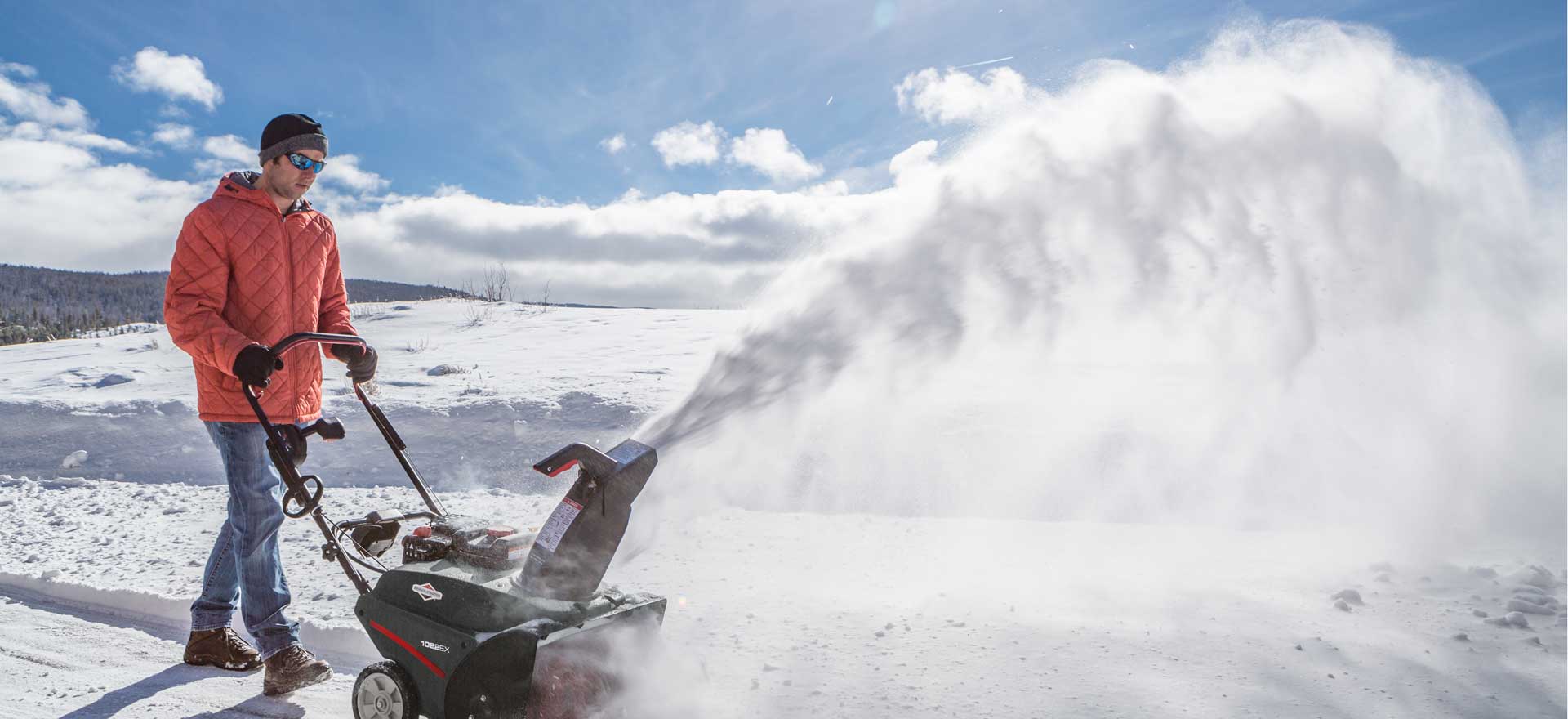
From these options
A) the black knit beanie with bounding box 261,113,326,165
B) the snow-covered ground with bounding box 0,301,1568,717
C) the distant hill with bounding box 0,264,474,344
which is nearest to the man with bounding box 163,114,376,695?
the black knit beanie with bounding box 261,113,326,165

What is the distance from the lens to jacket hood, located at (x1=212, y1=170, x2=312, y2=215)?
2.89 metres

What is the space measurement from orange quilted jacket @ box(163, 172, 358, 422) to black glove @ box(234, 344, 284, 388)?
0.27 ft

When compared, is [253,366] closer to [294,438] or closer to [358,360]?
[294,438]

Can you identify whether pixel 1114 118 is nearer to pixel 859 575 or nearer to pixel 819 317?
pixel 819 317

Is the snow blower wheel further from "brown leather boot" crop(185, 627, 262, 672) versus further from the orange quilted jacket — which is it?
the orange quilted jacket

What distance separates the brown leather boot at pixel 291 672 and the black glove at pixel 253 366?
101cm

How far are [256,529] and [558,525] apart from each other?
139 cm

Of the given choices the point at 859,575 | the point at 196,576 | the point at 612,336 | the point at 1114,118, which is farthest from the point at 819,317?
the point at 612,336

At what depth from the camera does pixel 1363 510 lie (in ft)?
16.1

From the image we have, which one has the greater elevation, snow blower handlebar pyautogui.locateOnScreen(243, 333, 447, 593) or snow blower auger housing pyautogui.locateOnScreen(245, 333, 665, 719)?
snow blower handlebar pyautogui.locateOnScreen(243, 333, 447, 593)

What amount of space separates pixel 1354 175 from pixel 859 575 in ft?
15.7

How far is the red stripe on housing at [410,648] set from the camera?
2.30 metres

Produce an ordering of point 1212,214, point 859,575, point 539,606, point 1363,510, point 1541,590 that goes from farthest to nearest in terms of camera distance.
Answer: point 1212,214, point 1363,510, point 859,575, point 1541,590, point 539,606

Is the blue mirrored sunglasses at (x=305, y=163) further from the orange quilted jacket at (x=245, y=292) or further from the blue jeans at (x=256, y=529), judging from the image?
the blue jeans at (x=256, y=529)
